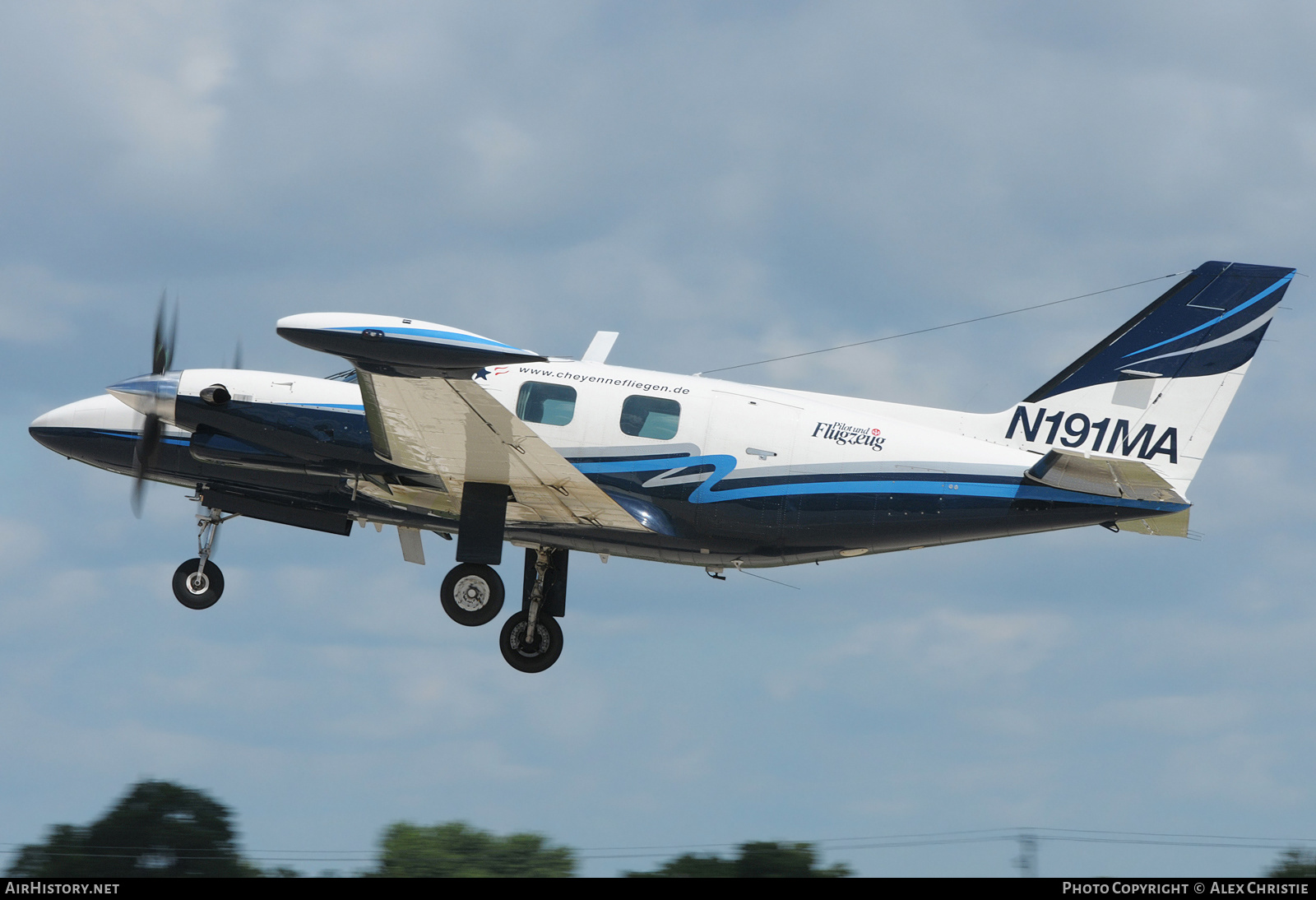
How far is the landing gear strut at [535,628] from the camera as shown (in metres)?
20.4

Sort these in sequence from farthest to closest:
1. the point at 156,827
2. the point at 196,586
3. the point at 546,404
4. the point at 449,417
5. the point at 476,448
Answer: the point at 156,827 < the point at 196,586 < the point at 546,404 < the point at 476,448 < the point at 449,417

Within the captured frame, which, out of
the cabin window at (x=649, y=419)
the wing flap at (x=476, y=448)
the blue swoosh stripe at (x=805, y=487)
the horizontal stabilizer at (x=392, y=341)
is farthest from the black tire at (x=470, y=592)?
the horizontal stabilizer at (x=392, y=341)

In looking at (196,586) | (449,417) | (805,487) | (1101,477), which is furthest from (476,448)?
(1101,477)

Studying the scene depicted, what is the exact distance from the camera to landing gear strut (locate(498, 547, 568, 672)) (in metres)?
20.4

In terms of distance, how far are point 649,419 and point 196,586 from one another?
745cm

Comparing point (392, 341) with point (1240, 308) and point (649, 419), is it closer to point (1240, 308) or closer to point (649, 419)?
point (649, 419)

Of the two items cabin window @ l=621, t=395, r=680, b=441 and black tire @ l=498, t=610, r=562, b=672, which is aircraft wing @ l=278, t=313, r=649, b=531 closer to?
cabin window @ l=621, t=395, r=680, b=441

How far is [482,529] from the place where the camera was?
18.4 m

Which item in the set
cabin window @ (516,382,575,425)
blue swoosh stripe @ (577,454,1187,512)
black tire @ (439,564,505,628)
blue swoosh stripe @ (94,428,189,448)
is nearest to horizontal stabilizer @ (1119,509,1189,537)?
blue swoosh stripe @ (577,454,1187,512)

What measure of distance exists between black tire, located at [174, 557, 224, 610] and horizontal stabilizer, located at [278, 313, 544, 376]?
7.41 metres

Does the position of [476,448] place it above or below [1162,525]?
above

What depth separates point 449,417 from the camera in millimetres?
16469

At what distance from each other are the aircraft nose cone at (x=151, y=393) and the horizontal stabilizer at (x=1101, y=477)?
37.8 ft
